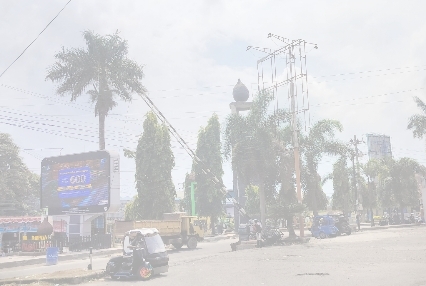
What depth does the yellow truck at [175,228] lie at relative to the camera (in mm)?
32438

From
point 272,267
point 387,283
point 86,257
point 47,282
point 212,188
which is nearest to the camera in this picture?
point 387,283

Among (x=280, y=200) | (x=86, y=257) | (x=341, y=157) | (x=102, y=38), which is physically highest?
(x=102, y=38)

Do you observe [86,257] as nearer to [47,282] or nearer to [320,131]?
[47,282]

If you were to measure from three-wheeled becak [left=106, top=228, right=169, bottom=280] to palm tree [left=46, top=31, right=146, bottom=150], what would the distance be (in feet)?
80.9

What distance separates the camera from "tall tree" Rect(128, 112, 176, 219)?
138 ft

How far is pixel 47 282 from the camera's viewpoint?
1661 centimetres

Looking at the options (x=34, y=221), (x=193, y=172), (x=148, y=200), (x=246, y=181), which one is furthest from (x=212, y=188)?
(x=34, y=221)

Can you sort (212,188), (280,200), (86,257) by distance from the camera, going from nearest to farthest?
1. (86,257)
2. (280,200)
3. (212,188)

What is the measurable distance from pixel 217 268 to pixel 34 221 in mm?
25005

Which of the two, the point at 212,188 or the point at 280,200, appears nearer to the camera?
the point at 280,200

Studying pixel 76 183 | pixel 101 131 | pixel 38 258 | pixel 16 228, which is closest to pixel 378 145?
pixel 101 131

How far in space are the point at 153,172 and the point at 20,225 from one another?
1217 centimetres

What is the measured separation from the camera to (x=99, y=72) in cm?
4056

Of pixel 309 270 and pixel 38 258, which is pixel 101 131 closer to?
pixel 38 258
